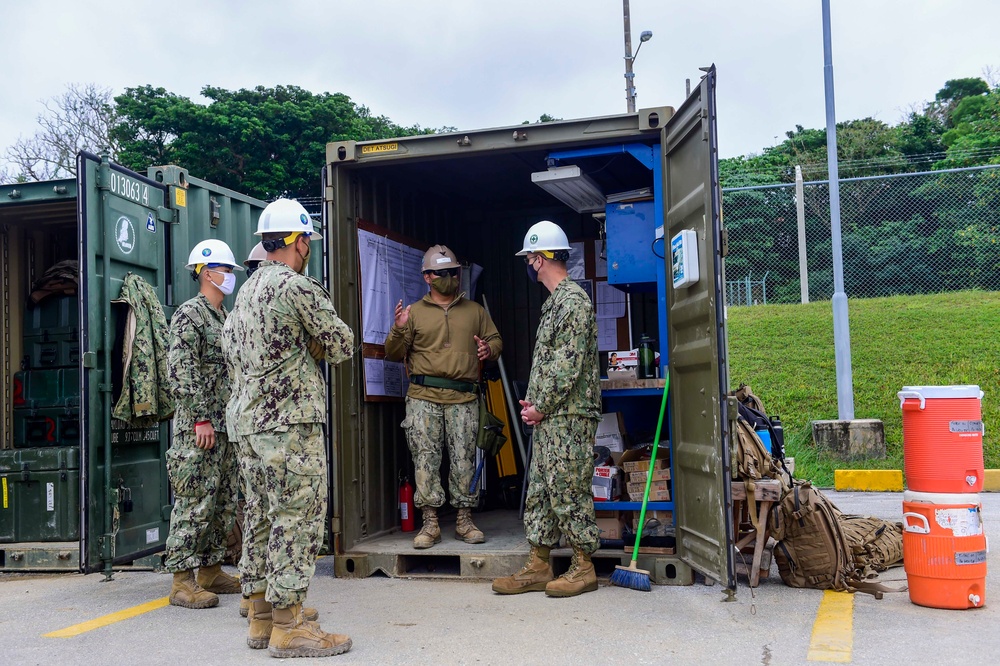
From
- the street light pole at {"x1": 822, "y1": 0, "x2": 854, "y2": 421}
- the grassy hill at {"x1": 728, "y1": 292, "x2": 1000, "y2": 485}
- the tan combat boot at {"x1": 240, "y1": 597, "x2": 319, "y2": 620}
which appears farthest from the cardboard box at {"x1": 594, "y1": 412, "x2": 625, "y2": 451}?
the street light pole at {"x1": 822, "y1": 0, "x2": 854, "y2": 421}

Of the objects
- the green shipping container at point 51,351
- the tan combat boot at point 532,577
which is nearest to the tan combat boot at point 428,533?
the tan combat boot at point 532,577

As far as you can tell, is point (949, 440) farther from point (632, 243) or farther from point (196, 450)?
point (196, 450)

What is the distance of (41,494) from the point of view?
649 cm

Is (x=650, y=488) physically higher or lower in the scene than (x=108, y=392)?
lower

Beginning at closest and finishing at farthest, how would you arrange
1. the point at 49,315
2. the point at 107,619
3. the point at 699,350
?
the point at 699,350 < the point at 107,619 < the point at 49,315

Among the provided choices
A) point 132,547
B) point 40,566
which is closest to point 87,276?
point 132,547

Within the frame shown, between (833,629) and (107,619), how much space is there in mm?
3757

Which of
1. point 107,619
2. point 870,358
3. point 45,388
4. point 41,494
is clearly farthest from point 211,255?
point 870,358

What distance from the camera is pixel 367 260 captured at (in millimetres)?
6191

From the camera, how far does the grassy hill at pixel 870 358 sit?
A: 1053 centimetres

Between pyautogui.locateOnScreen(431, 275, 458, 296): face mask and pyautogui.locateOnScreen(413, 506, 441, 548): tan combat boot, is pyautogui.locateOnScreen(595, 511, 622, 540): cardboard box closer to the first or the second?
pyautogui.locateOnScreen(413, 506, 441, 548): tan combat boot

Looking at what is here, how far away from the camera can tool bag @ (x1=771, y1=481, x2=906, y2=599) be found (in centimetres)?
491

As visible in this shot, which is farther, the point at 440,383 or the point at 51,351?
the point at 51,351

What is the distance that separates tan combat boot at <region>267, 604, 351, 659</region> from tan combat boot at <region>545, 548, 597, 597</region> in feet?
4.55
